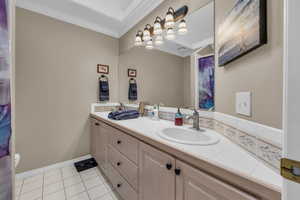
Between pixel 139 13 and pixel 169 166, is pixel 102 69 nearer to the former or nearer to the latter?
pixel 139 13

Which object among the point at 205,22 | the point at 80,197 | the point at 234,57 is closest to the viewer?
the point at 234,57

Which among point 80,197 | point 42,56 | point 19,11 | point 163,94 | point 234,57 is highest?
point 19,11

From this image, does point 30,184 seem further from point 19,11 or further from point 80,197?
point 19,11

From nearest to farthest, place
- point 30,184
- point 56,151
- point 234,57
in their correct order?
point 234,57
point 30,184
point 56,151

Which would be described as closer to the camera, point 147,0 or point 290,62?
point 290,62

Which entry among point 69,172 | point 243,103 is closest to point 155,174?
point 243,103

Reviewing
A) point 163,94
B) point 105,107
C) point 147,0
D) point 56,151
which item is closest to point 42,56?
point 105,107

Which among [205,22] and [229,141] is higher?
[205,22]

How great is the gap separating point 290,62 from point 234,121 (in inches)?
22.3

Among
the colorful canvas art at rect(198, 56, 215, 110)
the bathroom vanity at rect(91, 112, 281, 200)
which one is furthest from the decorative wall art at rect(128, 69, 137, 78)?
the colorful canvas art at rect(198, 56, 215, 110)

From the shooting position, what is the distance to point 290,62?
0.87 ft

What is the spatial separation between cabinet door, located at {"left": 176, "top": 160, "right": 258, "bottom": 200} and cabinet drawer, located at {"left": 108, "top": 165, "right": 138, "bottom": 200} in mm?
523

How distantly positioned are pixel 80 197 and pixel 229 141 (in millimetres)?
1555

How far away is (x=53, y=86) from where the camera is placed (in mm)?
1765
